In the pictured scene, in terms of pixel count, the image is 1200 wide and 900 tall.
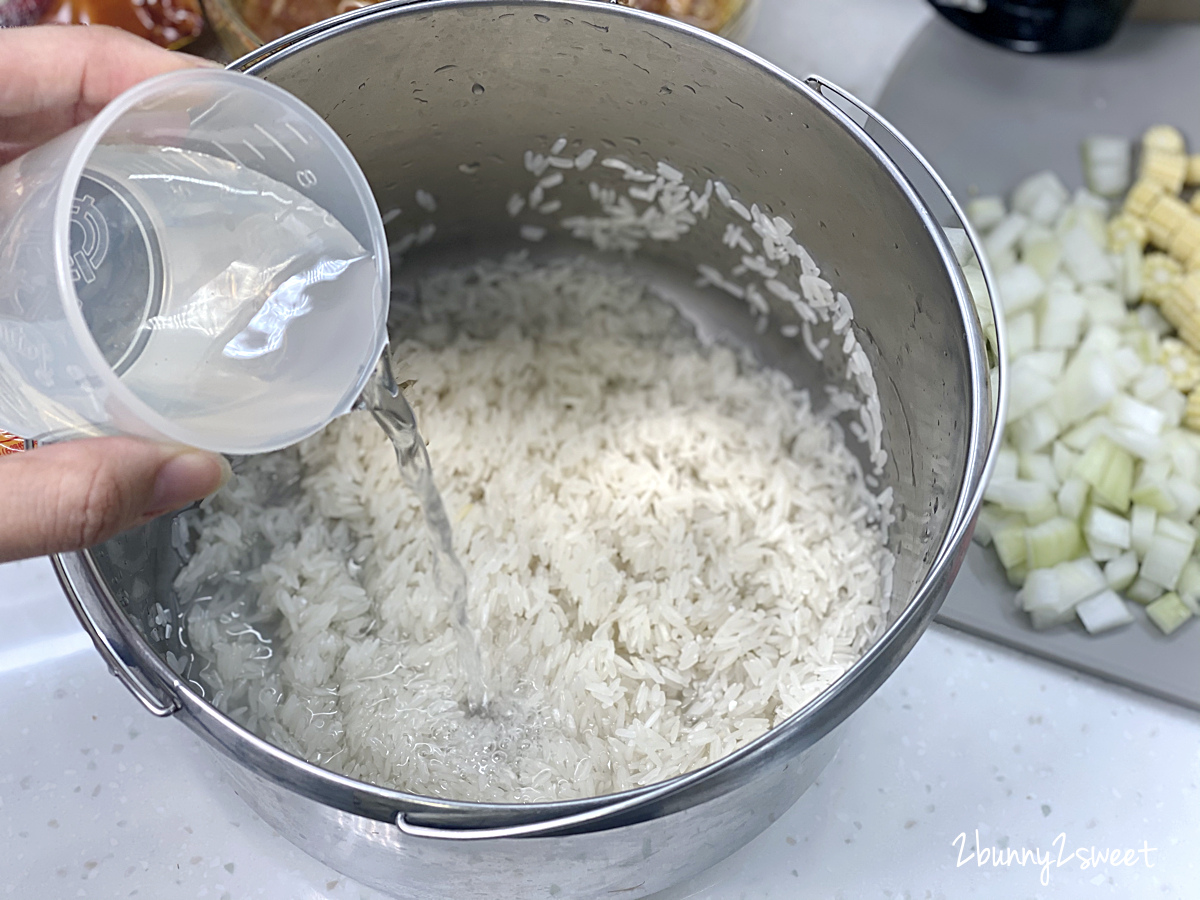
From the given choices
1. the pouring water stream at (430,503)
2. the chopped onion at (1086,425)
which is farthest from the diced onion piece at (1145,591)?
the pouring water stream at (430,503)

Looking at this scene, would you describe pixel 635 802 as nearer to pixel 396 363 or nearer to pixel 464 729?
pixel 464 729

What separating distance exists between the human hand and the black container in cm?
111

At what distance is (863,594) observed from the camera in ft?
3.55

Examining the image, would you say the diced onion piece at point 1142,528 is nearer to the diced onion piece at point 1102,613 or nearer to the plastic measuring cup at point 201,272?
the diced onion piece at point 1102,613

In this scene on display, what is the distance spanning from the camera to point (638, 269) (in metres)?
1.34

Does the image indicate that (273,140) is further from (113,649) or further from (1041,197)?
(1041,197)

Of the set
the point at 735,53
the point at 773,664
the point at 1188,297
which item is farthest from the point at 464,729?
the point at 1188,297

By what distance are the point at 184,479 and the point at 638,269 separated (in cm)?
81

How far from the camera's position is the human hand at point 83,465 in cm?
60

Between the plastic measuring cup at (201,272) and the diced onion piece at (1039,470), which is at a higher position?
the plastic measuring cup at (201,272)

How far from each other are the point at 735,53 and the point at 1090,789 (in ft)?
2.79

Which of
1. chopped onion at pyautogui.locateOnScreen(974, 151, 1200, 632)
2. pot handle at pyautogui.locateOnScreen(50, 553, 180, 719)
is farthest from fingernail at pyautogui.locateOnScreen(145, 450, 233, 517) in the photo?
chopped onion at pyautogui.locateOnScreen(974, 151, 1200, 632)

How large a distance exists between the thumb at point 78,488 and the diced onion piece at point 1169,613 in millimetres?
1051

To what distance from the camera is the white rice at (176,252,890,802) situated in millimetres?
1001
